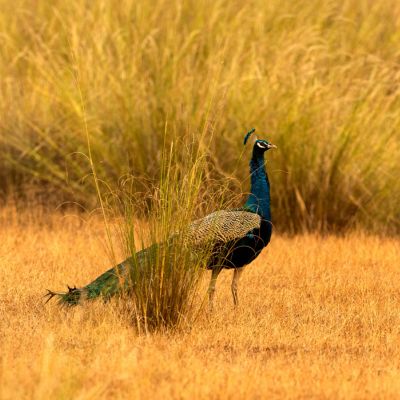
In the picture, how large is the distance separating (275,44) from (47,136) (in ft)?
8.49

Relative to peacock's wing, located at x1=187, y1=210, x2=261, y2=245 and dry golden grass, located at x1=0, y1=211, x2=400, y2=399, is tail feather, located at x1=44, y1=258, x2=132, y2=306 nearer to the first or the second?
dry golden grass, located at x1=0, y1=211, x2=400, y2=399

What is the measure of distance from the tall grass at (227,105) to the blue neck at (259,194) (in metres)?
2.19

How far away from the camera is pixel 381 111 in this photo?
1018cm

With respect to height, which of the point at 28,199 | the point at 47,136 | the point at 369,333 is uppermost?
the point at 369,333

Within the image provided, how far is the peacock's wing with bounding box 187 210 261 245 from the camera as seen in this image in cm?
639

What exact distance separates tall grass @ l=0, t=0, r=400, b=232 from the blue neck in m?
2.19

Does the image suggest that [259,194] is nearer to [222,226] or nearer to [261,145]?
[261,145]

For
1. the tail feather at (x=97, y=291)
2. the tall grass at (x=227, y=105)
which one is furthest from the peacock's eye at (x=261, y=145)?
the tall grass at (x=227, y=105)

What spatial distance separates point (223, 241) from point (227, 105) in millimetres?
3855

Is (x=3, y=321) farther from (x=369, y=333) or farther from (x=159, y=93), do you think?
(x=159, y=93)

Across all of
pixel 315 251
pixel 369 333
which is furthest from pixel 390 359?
pixel 315 251

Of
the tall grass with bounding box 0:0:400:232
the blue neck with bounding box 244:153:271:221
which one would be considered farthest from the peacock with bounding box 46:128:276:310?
the tall grass with bounding box 0:0:400:232

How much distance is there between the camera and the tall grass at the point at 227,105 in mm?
10109

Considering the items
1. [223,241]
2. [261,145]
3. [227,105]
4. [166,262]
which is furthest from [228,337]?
[227,105]
